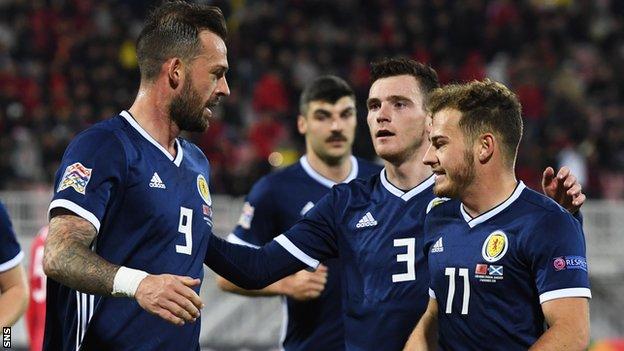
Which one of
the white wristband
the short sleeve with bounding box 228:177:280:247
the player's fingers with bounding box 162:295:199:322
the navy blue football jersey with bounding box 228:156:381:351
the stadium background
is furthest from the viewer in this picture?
the stadium background

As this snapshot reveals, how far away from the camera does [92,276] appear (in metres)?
4.34

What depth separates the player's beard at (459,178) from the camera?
15.8 ft

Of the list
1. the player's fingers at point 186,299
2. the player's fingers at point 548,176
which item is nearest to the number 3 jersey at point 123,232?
the player's fingers at point 186,299

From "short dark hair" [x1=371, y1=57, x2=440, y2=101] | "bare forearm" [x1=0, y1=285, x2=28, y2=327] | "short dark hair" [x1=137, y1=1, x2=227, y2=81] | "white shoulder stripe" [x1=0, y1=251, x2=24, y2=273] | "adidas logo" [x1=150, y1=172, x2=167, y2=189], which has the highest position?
"short dark hair" [x1=137, y1=1, x2=227, y2=81]

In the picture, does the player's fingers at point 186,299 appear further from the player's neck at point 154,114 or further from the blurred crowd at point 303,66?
the blurred crowd at point 303,66

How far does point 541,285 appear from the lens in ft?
14.5

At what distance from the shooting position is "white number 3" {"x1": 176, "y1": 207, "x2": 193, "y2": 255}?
197 inches

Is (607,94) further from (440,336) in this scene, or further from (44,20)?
(440,336)

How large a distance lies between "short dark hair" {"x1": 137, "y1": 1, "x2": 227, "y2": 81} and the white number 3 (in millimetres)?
653

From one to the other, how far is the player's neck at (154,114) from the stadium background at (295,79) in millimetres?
7108

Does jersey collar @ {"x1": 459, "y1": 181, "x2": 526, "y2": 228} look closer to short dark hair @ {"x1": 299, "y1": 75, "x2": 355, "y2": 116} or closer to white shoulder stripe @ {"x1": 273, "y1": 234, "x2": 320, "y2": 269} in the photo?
Result: white shoulder stripe @ {"x1": 273, "y1": 234, "x2": 320, "y2": 269}

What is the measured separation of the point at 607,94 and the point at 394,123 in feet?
41.5

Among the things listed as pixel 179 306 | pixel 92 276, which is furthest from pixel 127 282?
pixel 179 306

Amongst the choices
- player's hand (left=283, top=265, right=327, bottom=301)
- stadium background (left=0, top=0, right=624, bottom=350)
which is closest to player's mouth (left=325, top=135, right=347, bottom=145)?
player's hand (left=283, top=265, right=327, bottom=301)
